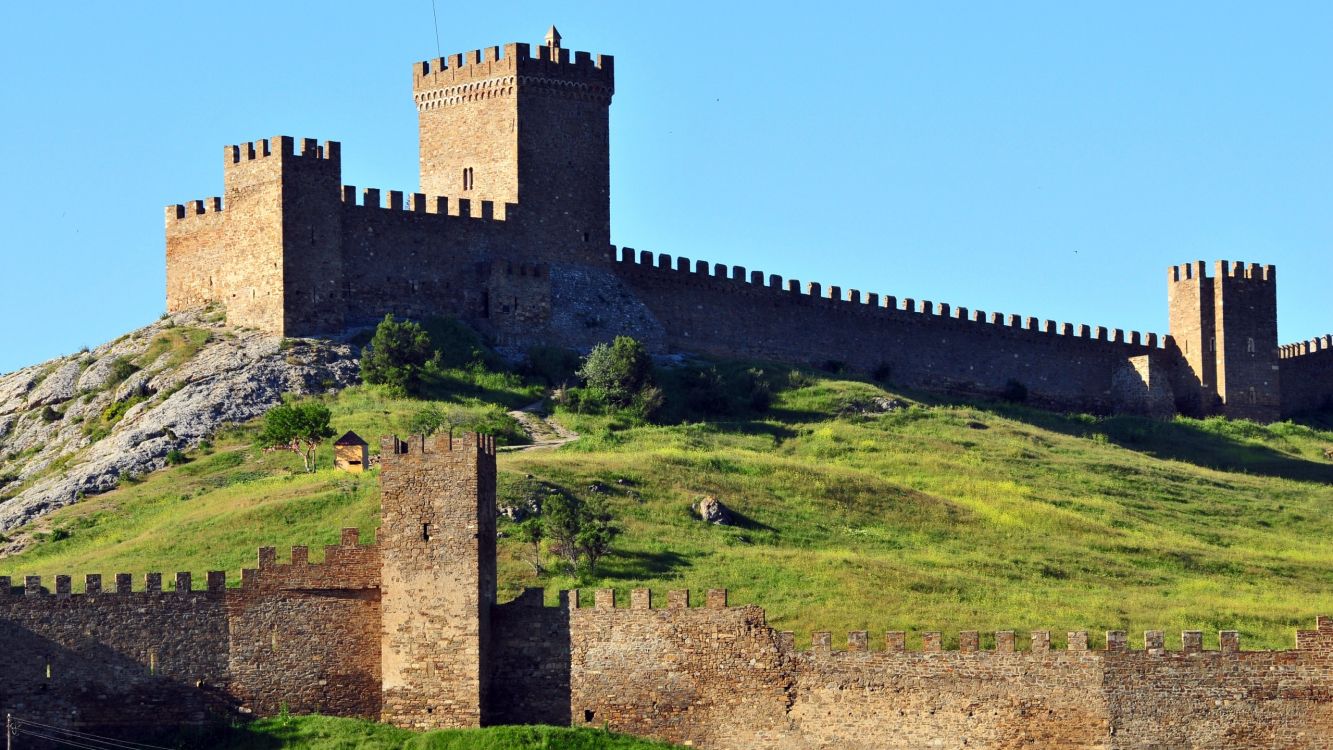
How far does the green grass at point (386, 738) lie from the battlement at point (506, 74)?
39526mm

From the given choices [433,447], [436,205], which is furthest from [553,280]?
[433,447]

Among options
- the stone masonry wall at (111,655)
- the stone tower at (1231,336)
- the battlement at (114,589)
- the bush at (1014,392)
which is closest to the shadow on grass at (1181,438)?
the bush at (1014,392)

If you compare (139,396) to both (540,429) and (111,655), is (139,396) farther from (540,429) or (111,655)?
(111,655)

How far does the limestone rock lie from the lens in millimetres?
64062

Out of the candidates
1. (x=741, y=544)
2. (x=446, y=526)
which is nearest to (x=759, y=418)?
(x=741, y=544)

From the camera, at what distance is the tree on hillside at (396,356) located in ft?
252

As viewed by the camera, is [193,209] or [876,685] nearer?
[876,685]

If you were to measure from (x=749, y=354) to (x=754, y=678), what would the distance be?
41.6m

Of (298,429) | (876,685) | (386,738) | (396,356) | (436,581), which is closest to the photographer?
(876,685)

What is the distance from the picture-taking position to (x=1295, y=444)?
89.6 m

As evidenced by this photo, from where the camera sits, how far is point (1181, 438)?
88500 mm

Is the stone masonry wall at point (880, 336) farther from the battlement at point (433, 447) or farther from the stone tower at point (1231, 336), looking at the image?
the battlement at point (433, 447)

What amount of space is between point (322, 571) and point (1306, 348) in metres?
59.6

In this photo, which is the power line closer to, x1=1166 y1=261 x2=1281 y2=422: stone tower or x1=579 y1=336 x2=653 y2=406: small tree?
x1=579 y1=336 x2=653 y2=406: small tree
